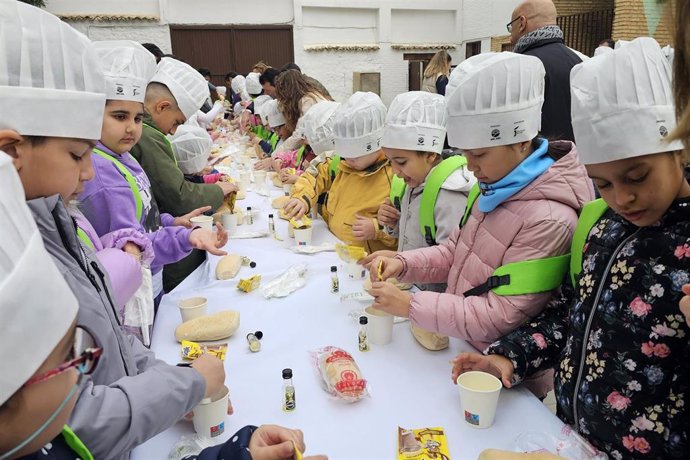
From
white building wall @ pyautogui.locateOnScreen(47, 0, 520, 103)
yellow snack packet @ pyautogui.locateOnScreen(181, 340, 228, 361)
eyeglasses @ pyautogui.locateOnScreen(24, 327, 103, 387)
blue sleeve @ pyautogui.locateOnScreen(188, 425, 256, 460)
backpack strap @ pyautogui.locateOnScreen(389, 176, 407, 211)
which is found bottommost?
yellow snack packet @ pyautogui.locateOnScreen(181, 340, 228, 361)

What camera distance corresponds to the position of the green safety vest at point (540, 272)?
155cm

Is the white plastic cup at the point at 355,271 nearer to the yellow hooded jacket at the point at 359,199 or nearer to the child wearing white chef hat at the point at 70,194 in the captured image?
Answer: the yellow hooded jacket at the point at 359,199

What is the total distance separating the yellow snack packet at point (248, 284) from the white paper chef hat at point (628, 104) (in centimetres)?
161

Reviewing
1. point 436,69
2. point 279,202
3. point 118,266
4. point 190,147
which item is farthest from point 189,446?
point 436,69

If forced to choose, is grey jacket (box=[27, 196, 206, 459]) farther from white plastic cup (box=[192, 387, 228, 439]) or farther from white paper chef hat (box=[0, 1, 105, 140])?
white paper chef hat (box=[0, 1, 105, 140])

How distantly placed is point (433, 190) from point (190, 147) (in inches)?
102

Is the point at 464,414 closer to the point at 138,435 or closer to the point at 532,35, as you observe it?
the point at 138,435

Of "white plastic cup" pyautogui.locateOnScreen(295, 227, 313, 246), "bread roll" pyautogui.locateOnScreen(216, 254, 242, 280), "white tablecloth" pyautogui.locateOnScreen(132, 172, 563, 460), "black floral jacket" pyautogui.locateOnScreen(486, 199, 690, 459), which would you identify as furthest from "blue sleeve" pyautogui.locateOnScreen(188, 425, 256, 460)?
"white plastic cup" pyautogui.locateOnScreen(295, 227, 313, 246)

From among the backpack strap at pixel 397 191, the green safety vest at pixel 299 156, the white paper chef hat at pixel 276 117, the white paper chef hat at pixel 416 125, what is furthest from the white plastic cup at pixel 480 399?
the white paper chef hat at pixel 276 117

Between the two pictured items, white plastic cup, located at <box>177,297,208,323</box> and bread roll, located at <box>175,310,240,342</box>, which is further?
white plastic cup, located at <box>177,297,208,323</box>

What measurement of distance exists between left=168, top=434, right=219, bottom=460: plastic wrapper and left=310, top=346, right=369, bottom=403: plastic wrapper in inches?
15.1

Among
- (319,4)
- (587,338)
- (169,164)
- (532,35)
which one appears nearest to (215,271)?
(169,164)

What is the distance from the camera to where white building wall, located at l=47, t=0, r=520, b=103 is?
15.1 metres

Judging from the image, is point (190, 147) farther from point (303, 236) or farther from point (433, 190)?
point (433, 190)
